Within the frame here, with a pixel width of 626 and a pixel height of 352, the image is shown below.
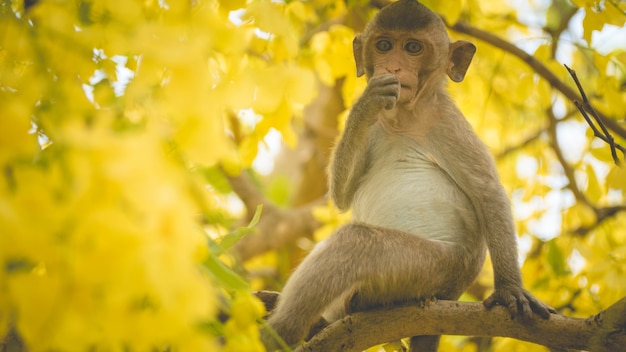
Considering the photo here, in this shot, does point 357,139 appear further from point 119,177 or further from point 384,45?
point 119,177

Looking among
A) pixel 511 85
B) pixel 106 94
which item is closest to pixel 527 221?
pixel 511 85

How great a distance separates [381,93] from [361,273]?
1.10m

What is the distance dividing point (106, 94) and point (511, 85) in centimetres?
725

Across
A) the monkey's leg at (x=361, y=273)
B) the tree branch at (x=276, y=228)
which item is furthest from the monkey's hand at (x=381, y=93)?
the tree branch at (x=276, y=228)

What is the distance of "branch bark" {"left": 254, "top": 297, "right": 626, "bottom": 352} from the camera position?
11.5ft

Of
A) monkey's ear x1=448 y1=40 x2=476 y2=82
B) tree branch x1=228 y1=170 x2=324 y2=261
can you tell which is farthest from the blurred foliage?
tree branch x1=228 y1=170 x2=324 y2=261

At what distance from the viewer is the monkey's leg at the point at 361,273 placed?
3873 millimetres

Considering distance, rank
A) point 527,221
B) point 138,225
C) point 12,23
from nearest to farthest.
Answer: point 138,225, point 12,23, point 527,221

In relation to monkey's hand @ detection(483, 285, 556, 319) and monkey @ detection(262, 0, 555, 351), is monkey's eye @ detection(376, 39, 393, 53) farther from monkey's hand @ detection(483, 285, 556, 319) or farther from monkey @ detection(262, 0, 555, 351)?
monkey's hand @ detection(483, 285, 556, 319)

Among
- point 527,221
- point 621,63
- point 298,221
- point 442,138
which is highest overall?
point 621,63

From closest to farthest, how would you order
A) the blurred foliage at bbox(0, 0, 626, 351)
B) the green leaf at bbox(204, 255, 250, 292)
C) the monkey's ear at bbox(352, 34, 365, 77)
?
the blurred foliage at bbox(0, 0, 626, 351)
the green leaf at bbox(204, 255, 250, 292)
the monkey's ear at bbox(352, 34, 365, 77)

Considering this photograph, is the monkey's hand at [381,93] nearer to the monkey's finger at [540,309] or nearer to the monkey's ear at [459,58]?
the monkey's ear at [459,58]

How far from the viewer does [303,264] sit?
4059mm

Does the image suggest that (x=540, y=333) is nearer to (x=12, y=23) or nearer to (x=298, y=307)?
(x=298, y=307)
